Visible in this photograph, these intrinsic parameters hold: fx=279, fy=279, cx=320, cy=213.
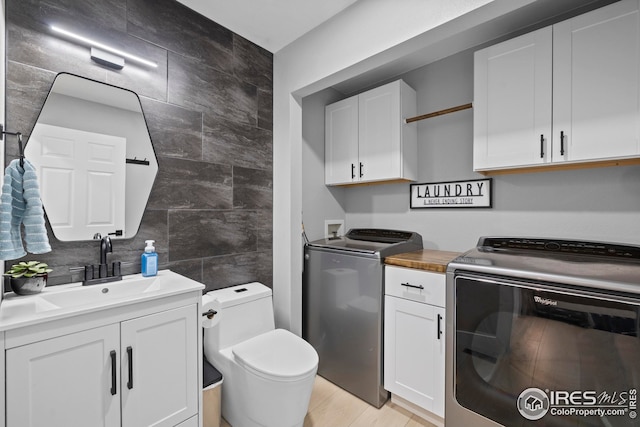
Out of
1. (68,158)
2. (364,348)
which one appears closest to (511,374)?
(364,348)

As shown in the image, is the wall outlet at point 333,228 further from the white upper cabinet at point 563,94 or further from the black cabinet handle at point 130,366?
the black cabinet handle at point 130,366

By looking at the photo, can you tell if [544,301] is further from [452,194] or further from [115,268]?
[115,268]

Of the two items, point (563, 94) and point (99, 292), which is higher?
point (563, 94)

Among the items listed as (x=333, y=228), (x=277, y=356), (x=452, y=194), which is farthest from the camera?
(x=333, y=228)

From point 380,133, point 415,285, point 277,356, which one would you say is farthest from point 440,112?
point 277,356

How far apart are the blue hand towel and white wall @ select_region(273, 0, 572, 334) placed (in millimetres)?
1367

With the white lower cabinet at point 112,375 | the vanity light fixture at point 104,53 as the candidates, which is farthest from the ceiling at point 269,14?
the white lower cabinet at point 112,375

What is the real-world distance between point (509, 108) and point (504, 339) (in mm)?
1299

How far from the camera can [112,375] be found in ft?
3.78

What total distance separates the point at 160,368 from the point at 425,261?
1.50 meters

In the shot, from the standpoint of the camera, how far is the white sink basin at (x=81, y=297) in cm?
102

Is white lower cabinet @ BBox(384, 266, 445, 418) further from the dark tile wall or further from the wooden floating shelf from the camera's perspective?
the wooden floating shelf

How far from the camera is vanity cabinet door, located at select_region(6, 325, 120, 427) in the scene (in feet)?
3.16

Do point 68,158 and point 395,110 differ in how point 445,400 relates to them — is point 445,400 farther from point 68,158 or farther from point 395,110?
point 68,158
